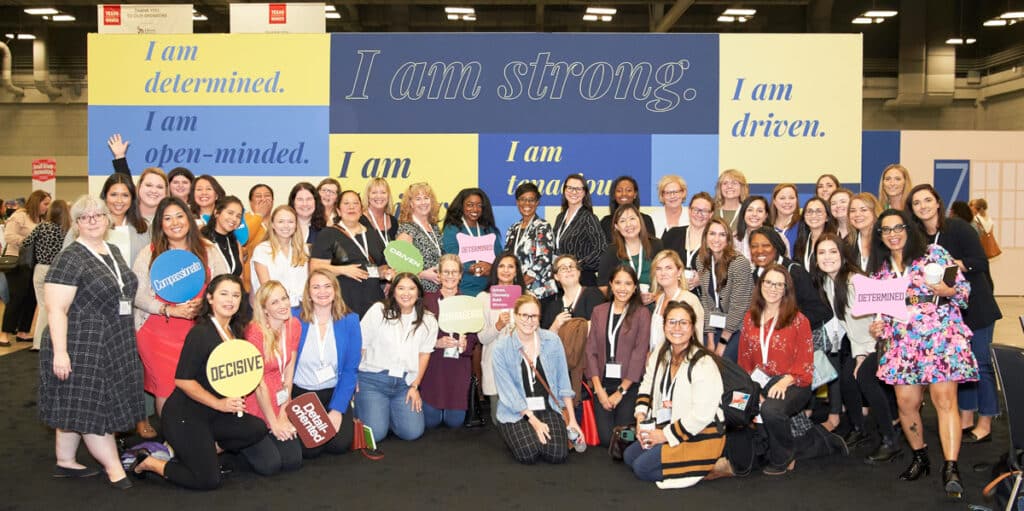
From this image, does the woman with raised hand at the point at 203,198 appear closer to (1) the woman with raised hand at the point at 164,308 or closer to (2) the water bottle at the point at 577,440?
(1) the woman with raised hand at the point at 164,308

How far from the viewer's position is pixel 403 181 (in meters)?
7.55

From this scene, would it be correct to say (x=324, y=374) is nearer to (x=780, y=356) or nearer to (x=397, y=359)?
(x=397, y=359)

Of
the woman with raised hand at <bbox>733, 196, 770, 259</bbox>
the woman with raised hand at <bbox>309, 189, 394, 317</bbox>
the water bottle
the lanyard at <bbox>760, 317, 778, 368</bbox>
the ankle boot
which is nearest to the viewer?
the ankle boot

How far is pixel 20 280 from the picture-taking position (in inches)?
364

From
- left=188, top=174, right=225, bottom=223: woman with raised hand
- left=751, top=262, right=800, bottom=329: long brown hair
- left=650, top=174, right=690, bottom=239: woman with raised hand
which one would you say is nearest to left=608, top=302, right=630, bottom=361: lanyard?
left=751, top=262, right=800, bottom=329: long brown hair

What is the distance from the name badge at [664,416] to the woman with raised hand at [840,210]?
186 cm

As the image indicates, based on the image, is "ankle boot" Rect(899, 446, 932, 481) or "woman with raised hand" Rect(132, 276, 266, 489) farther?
"ankle boot" Rect(899, 446, 932, 481)

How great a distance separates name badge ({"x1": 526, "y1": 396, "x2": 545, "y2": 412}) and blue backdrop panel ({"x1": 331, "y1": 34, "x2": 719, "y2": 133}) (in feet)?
11.1

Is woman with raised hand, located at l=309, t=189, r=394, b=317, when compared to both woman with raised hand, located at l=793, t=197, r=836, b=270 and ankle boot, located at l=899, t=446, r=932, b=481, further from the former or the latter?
ankle boot, located at l=899, t=446, r=932, b=481

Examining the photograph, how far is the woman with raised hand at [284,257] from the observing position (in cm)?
529

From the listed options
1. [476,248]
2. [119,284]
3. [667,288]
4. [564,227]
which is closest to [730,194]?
[564,227]

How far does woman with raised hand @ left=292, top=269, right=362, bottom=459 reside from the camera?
4926 millimetres

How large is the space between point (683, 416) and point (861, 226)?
1751 millimetres

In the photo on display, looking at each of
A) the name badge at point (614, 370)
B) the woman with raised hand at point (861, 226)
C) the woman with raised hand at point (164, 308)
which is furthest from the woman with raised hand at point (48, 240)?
the woman with raised hand at point (861, 226)
